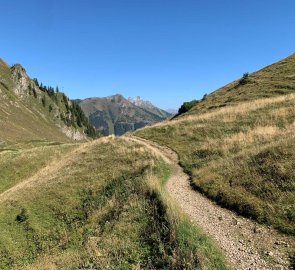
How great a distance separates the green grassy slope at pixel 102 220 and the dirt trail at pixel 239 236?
917mm

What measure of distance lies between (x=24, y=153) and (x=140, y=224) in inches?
1369

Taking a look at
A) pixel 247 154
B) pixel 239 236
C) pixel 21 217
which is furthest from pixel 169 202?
pixel 21 217

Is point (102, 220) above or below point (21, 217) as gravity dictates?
above

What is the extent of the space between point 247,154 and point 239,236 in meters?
9.05

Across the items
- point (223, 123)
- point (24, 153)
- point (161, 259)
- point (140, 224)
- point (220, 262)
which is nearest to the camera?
point (220, 262)

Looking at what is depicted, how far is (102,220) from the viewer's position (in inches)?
727

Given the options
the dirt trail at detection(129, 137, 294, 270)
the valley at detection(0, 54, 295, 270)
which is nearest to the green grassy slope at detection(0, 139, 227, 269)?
the valley at detection(0, 54, 295, 270)

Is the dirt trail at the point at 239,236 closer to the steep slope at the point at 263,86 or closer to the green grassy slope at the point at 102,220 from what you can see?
the green grassy slope at the point at 102,220

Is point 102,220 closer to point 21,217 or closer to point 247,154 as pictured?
point 21,217

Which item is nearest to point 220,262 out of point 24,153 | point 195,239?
point 195,239

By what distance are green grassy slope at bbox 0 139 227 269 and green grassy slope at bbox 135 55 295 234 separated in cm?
343

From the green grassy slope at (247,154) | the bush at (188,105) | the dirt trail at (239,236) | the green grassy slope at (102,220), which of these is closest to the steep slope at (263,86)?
the green grassy slope at (247,154)

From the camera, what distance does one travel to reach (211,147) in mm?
28031

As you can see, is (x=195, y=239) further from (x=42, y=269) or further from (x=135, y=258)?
(x=42, y=269)
